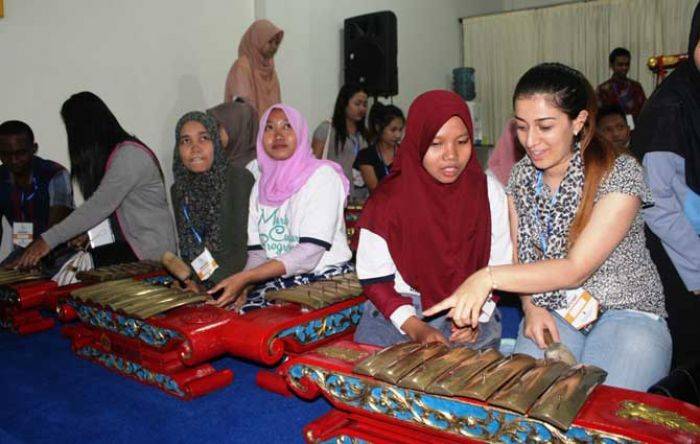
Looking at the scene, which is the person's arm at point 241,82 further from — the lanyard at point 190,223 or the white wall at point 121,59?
the lanyard at point 190,223

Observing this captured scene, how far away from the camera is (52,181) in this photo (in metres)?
3.85

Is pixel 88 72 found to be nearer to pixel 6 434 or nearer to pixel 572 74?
pixel 6 434

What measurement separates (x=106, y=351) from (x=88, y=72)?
9.39 feet

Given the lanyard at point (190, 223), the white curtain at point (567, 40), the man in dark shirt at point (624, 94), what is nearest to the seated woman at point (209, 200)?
the lanyard at point (190, 223)

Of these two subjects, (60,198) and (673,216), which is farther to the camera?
(60,198)

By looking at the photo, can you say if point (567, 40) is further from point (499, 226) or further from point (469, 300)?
point (469, 300)

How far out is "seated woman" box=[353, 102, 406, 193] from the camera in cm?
527

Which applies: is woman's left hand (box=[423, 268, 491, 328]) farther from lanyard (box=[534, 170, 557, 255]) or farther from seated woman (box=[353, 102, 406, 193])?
seated woman (box=[353, 102, 406, 193])

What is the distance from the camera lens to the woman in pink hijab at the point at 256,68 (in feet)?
17.4

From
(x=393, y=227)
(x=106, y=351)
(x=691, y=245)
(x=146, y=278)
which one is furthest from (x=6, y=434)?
(x=691, y=245)

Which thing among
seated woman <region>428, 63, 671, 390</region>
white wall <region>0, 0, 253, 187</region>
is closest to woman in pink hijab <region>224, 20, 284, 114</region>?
white wall <region>0, 0, 253, 187</region>

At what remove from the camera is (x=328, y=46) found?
677 centimetres

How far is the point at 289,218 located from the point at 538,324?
126cm

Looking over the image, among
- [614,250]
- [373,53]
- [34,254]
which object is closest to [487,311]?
[614,250]
